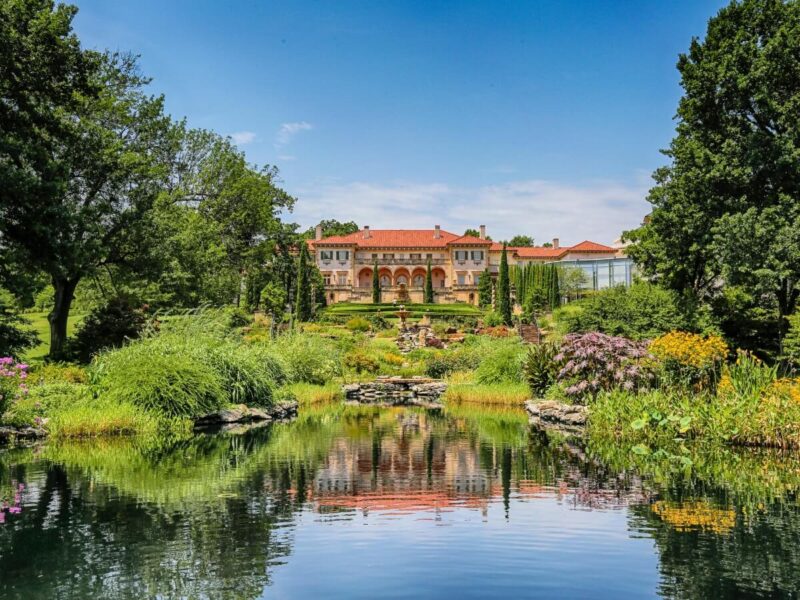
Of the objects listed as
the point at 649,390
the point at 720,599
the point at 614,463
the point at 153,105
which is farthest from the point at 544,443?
the point at 153,105

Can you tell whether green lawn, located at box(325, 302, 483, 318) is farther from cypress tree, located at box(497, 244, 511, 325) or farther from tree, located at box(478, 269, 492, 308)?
tree, located at box(478, 269, 492, 308)

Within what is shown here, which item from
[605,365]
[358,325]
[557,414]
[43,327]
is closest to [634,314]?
[605,365]

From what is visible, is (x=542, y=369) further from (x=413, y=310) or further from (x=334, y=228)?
(x=334, y=228)

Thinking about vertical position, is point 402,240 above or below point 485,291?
above

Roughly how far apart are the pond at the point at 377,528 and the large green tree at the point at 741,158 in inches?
340

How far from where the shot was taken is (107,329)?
2255 centimetres

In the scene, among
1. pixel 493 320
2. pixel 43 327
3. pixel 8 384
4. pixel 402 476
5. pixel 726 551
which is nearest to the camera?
pixel 726 551

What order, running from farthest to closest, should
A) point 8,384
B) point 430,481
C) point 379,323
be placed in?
point 379,323
point 8,384
point 430,481

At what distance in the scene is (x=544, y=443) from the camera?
43.6ft

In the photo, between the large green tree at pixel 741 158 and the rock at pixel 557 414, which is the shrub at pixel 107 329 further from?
the large green tree at pixel 741 158

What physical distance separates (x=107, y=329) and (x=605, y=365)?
47.4 ft

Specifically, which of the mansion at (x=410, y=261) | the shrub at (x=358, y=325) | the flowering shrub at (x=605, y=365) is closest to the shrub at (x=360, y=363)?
the flowering shrub at (x=605, y=365)

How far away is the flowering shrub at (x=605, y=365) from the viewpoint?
15961mm

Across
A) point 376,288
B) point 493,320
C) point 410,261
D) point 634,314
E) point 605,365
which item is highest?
point 410,261
